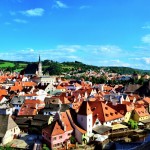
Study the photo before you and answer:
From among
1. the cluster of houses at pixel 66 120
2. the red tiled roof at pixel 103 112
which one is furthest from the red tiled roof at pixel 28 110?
the red tiled roof at pixel 103 112

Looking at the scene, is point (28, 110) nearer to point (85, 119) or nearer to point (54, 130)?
point (85, 119)

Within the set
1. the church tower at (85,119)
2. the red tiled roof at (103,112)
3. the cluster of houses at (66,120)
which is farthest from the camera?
the red tiled roof at (103,112)

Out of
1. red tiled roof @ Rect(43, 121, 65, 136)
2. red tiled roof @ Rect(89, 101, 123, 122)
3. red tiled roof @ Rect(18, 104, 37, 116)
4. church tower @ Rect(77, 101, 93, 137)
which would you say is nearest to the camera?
red tiled roof @ Rect(43, 121, 65, 136)

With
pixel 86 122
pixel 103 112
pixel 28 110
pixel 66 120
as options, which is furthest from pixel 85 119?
pixel 28 110

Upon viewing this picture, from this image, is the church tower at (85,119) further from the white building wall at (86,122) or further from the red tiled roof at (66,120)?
the red tiled roof at (66,120)

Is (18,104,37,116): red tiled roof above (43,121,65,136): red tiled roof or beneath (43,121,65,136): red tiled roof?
above

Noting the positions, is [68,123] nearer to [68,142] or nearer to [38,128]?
[68,142]

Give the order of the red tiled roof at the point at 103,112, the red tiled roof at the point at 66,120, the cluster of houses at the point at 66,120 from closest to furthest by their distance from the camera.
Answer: the cluster of houses at the point at 66,120, the red tiled roof at the point at 66,120, the red tiled roof at the point at 103,112

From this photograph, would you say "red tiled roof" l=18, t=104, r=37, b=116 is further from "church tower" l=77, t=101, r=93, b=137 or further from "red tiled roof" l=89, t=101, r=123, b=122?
"church tower" l=77, t=101, r=93, b=137

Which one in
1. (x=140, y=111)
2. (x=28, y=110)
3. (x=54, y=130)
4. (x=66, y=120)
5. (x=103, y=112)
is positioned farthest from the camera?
(x=140, y=111)

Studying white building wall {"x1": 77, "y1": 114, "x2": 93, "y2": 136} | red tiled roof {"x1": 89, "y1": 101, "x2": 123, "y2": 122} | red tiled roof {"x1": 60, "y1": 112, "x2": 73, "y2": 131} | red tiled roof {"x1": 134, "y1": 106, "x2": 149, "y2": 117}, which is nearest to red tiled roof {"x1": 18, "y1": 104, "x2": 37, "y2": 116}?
red tiled roof {"x1": 60, "y1": 112, "x2": 73, "y2": 131}

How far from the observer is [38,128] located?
178 ft

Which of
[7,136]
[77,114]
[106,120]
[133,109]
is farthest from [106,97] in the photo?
[7,136]

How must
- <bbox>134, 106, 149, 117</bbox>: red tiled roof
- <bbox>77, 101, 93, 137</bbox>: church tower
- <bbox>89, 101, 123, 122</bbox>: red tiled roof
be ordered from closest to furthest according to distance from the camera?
<bbox>77, 101, 93, 137</bbox>: church tower
<bbox>89, 101, 123, 122</bbox>: red tiled roof
<bbox>134, 106, 149, 117</bbox>: red tiled roof
